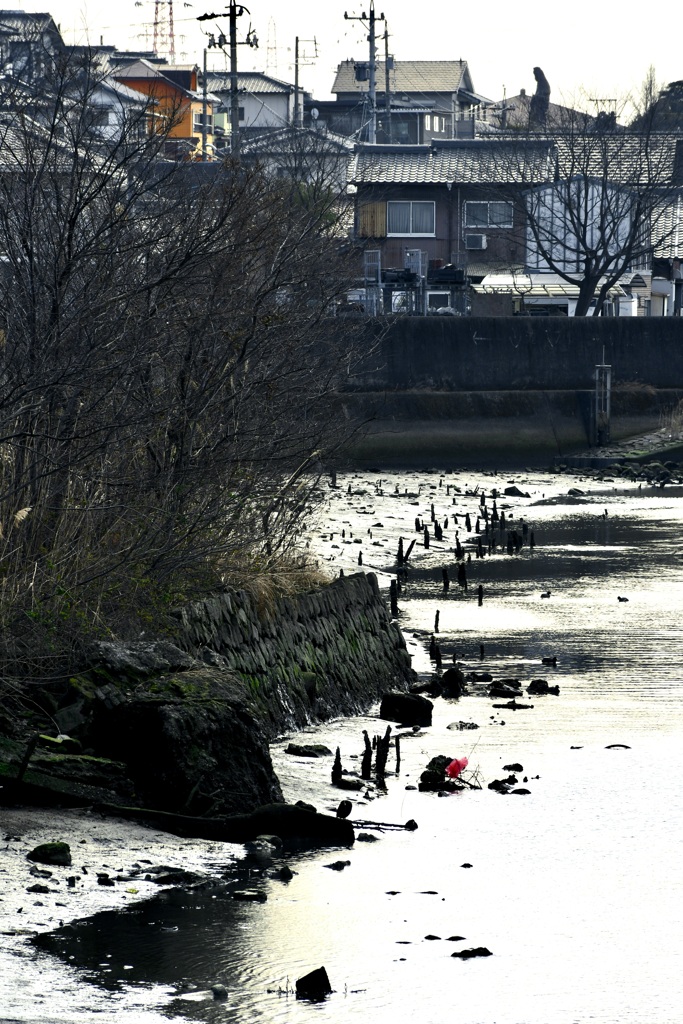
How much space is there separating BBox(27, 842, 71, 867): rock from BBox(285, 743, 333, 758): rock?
353cm

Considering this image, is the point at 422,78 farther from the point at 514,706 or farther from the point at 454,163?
the point at 514,706

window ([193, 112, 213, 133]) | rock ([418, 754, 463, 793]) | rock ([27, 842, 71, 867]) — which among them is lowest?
rock ([418, 754, 463, 793])

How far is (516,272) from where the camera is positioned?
63094 mm

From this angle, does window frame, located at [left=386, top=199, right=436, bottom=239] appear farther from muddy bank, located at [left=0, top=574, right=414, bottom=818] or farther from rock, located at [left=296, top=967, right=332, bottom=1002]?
rock, located at [left=296, top=967, right=332, bottom=1002]

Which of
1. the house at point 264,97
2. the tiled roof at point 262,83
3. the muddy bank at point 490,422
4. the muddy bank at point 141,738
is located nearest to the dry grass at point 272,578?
the muddy bank at point 141,738

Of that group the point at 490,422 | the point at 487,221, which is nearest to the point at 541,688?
the point at 490,422

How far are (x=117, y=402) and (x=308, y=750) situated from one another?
10.9ft

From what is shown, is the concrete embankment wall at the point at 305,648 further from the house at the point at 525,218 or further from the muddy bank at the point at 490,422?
the house at the point at 525,218

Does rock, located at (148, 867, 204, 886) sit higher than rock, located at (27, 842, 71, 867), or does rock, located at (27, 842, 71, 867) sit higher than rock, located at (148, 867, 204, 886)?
rock, located at (27, 842, 71, 867)

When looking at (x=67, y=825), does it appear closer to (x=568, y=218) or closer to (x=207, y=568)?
(x=207, y=568)

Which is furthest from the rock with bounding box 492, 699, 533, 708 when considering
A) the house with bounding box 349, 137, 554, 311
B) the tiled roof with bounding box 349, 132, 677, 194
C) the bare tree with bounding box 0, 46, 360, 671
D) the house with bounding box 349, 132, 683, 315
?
the house with bounding box 349, 137, 554, 311

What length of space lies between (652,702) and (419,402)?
3175 centimetres

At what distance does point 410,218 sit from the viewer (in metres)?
62.7

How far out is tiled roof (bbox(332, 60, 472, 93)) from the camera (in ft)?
299
